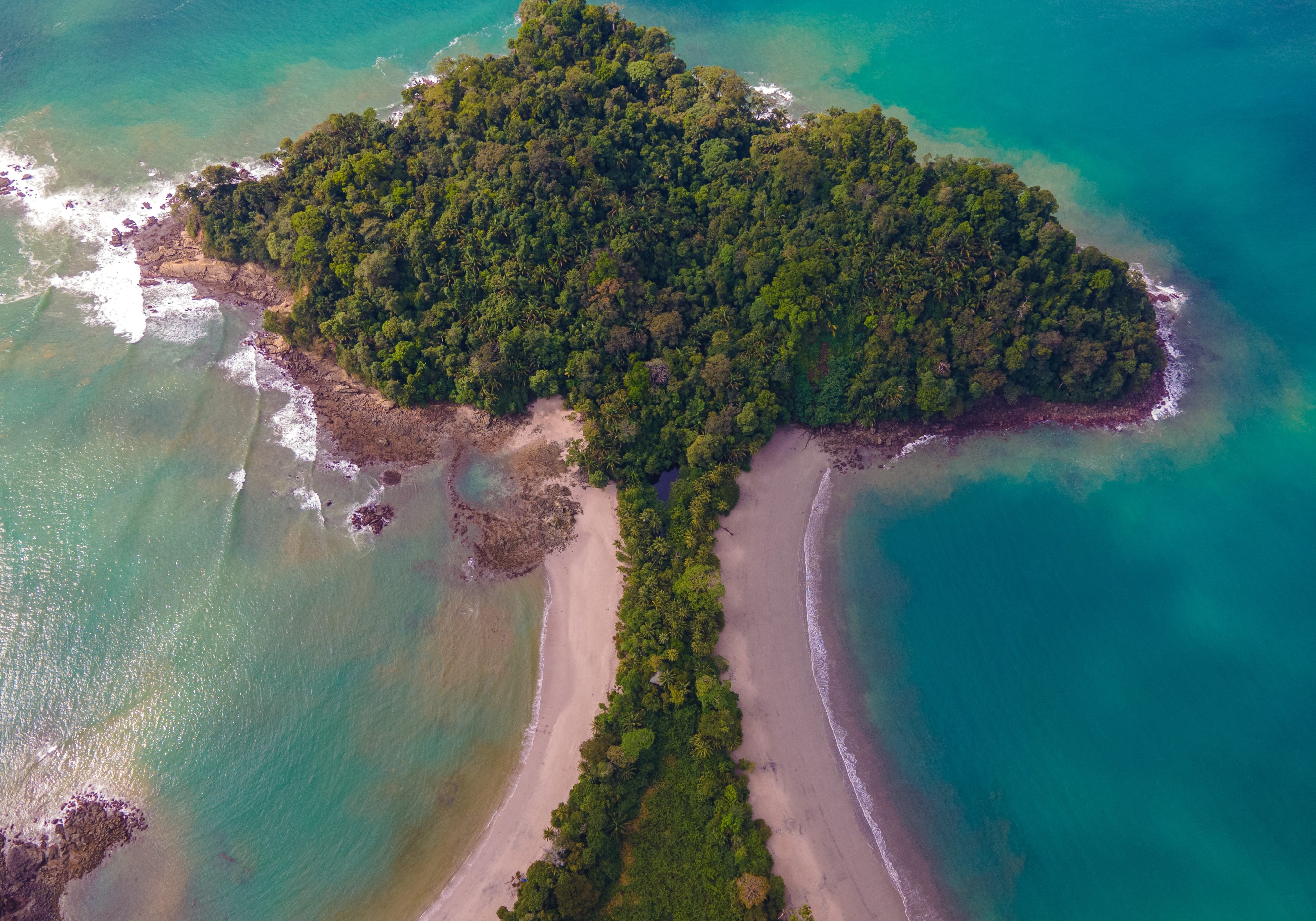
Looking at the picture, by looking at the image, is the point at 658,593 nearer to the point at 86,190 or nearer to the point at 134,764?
the point at 134,764

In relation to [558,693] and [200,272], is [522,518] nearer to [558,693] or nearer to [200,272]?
[558,693]

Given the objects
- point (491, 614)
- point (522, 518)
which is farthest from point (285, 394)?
point (491, 614)

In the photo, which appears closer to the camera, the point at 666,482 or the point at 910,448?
the point at 666,482

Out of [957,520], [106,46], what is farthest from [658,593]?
[106,46]

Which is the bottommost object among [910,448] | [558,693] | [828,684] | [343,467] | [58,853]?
[58,853]

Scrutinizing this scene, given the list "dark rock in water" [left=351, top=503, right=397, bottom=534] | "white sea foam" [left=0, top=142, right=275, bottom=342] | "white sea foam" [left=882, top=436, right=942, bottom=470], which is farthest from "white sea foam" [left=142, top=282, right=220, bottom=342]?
"white sea foam" [left=882, top=436, right=942, bottom=470]

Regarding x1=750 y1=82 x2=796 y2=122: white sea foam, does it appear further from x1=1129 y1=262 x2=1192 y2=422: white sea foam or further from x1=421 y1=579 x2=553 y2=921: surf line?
x1=421 y1=579 x2=553 y2=921: surf line

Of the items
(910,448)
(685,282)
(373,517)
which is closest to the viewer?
(373,517)

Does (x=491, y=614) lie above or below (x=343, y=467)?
below
